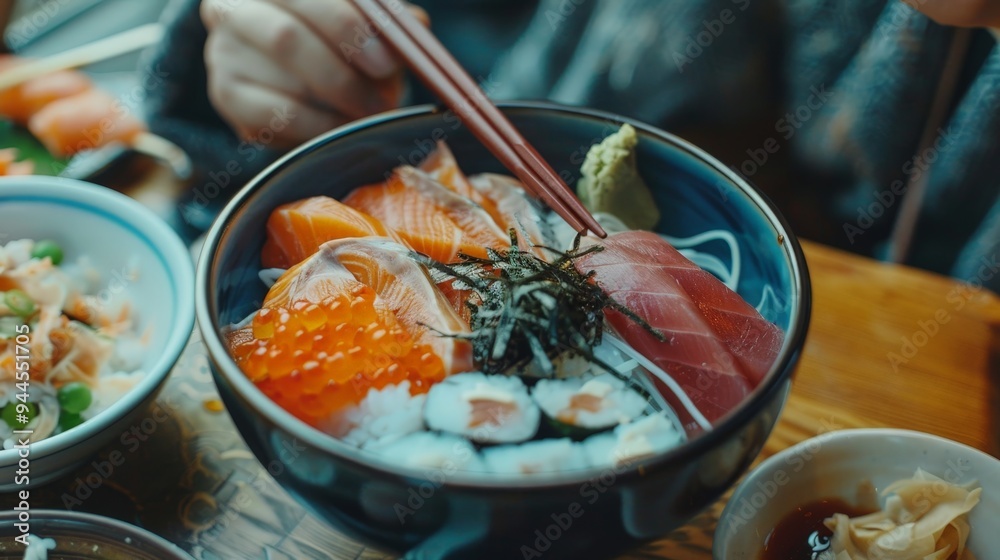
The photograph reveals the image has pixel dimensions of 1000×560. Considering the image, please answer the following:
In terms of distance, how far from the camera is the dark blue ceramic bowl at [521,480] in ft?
2.05

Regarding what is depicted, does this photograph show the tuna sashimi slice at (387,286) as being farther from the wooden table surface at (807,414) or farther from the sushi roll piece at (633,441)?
the wooden table surface at (807,414)

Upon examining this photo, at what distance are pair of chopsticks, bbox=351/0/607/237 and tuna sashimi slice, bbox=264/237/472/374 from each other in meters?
0.19

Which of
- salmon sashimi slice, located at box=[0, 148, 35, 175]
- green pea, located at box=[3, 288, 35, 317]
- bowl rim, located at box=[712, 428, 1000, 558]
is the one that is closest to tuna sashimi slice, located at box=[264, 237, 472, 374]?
bowl rim, located at box=[712, 428, 1000, 558]

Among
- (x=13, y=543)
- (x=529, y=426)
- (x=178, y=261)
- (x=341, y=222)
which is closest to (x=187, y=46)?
(x=178, y=261)

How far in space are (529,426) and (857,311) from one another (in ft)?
2.54

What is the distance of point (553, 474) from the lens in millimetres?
628

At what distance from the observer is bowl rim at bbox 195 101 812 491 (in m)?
Answer: 0.61

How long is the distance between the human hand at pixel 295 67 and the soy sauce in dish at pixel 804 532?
0.89 metres
